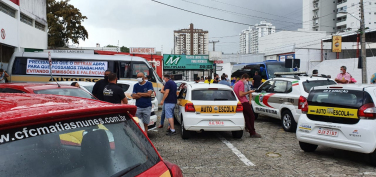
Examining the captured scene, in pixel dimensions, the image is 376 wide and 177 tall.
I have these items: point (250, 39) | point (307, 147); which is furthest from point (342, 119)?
point (250, 39)

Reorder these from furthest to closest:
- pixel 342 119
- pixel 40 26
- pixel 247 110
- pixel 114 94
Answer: pixel 40 26, pixel 247 110, pixel 114 94, pixel 342 119

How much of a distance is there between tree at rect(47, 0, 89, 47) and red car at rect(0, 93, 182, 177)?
32904mm

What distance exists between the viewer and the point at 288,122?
8.97 meters

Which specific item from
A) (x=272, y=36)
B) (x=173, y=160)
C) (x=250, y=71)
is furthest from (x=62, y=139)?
(x=272, y=36)

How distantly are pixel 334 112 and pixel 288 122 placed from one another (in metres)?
3.29

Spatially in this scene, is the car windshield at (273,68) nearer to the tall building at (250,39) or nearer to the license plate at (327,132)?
the license plate at (327,132)

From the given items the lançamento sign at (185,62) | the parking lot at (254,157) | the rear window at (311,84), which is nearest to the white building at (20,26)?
the lançamento sign at (185,62)

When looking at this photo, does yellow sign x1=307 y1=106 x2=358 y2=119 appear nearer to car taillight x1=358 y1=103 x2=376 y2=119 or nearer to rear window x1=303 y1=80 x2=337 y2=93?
car taillight x1=358 y1=103 x2=376 y2=119

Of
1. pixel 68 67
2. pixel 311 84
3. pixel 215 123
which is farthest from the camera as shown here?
pixel 68 67

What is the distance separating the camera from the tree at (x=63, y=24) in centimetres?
3158

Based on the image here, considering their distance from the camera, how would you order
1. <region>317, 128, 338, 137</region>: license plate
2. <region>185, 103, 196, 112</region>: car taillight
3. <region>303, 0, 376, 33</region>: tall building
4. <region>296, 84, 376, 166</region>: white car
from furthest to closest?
<region>303, 0, 376, 33</region>: tall building
<region>185, 103, 196, 112</region>: car taillight
<region>317, 128, 338, 137</region>: license plate
<region>296, 84, 376, 166</region>: white car

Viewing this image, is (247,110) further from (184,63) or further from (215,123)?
(184,63)

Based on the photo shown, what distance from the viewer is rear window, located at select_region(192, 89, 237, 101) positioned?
7.90 meters

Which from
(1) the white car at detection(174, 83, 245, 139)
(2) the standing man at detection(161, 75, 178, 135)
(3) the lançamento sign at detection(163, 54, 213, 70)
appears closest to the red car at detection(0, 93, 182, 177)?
(1) the white car at detection(174, 83, 245, 139)
